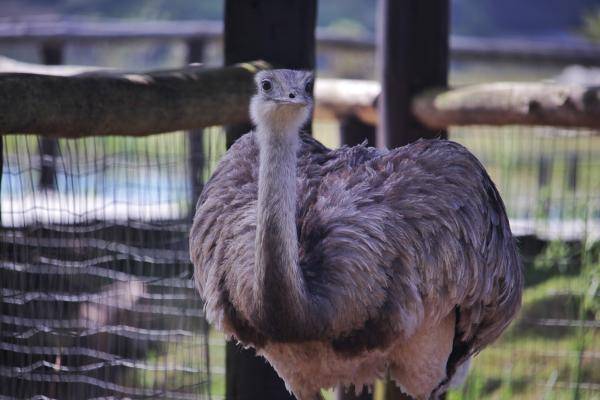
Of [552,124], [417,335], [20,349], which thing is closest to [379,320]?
[417,335]

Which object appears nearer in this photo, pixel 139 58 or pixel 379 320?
pixel 379 320

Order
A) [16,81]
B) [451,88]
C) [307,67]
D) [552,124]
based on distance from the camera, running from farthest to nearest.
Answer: [451,88], [552,124], [307,67], [16,81]

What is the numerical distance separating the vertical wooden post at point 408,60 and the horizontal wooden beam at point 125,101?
102 centimetres

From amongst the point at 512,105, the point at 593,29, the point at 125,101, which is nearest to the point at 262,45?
the point at 125,101

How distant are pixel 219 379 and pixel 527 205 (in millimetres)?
1802

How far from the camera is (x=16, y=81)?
293 cm

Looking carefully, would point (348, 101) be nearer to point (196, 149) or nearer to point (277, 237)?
point (196, 149)

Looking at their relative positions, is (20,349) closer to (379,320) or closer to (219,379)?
(379,320)

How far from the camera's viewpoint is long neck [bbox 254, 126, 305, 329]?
302cm

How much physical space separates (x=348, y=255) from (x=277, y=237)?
0.96 feet

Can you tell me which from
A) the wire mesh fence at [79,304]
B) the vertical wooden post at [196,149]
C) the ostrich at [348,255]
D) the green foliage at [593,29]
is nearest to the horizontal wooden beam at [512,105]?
the ostrich at [348,255]

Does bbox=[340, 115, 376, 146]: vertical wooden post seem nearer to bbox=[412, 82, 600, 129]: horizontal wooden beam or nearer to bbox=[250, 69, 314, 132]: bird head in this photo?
bbox=[412, 82, 600, 129]: horizontal wooden beam

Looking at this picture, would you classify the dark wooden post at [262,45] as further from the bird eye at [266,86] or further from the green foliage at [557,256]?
the green foliage at [557,256]

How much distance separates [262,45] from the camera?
4.03m
